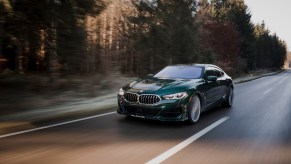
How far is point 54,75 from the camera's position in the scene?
15867 mm

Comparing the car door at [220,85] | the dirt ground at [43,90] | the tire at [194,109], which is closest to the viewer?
the tire at [194,109]

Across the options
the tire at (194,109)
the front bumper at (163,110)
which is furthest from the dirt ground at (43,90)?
the tire at (194,109)

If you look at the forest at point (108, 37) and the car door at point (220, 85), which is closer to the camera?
the car door at point (220, 85)

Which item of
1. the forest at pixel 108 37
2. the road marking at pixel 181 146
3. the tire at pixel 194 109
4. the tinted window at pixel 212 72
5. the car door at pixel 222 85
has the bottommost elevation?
the road marking at pixel 181 146

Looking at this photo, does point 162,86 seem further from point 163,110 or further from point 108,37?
point 108,37

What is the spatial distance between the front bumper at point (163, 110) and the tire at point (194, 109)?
0.23m

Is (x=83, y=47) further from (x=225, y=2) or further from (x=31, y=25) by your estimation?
(x=225, y=2)

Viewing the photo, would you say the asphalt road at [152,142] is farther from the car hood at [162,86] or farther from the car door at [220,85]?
the car door at [220,85]

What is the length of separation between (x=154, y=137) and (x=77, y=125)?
211 cm

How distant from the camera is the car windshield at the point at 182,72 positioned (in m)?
9.92

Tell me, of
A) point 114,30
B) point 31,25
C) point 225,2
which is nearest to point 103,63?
point 114,30

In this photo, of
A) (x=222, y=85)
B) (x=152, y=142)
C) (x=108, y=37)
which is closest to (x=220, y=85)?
(x=222, y=85)

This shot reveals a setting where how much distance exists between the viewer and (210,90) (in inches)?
401

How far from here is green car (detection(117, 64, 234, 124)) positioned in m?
8.43
